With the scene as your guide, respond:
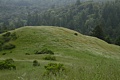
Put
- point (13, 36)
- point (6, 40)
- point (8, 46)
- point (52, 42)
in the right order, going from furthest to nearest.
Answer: point (13, 36) < point (6, 40) < point (52, 42) < point (8, 46)

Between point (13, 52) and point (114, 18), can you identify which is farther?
point (114, 18)

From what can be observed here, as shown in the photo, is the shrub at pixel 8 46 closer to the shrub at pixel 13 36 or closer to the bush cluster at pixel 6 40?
the bush cluster at pixel 6 40

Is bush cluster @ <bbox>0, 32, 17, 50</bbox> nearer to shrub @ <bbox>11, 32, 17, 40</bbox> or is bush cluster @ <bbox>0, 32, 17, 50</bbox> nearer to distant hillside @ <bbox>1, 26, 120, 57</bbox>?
shrub @ <bbox>11, 32, 17, 40</bbox>

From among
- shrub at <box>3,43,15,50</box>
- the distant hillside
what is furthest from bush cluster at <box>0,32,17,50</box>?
the distant hillside

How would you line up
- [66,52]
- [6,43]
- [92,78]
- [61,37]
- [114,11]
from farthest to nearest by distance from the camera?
[114,11]
[61,37]
[6,43]
[66,52]
[92,78]

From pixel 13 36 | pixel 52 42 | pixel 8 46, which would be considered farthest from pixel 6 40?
pixel 52 42

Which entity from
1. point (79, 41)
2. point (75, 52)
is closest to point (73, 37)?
point (79, 41)

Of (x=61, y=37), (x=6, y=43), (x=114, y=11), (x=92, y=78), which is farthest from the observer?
(x=114, y=11)

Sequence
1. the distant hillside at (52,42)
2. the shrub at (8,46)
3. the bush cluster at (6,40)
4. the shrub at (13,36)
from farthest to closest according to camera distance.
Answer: the shrub at (13,36), the bush cluster at (6,40), the shrub at (8,46), the distant hillside at (52,42)

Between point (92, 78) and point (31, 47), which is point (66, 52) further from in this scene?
point (92, 78)

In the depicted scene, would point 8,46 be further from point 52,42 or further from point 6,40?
point 52,42

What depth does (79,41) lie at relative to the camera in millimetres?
58906

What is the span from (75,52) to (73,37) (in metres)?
12.5

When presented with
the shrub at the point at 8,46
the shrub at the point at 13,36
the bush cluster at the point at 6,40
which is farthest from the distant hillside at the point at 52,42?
the bush cluster at the point at 6,40
